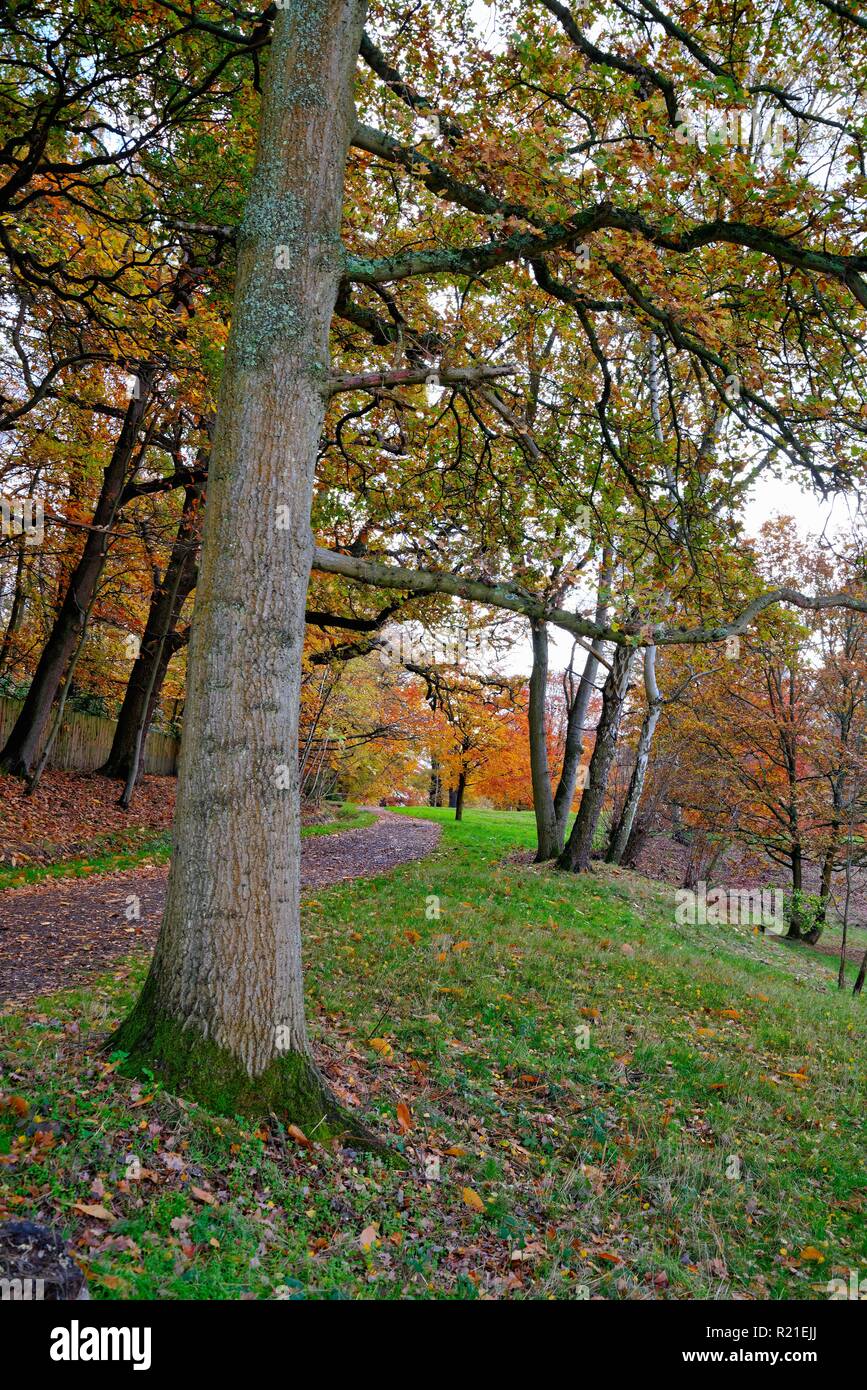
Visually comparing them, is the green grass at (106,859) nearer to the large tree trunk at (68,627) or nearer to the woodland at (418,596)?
the woodland at (418,596)

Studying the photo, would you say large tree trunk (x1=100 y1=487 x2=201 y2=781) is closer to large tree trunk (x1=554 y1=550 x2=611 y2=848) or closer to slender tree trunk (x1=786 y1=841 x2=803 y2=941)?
large tree trunk (x1=554 y1=550 x2=611 y2=848)

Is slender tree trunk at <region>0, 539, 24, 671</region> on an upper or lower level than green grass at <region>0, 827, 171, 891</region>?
upper

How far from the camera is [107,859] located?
12.4m

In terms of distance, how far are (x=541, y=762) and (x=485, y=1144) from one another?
1203 cm

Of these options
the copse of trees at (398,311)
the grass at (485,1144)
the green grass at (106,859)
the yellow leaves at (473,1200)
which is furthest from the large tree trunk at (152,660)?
the yellow leaves at (473,1200)

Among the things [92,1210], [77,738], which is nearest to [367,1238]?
[92,1210]

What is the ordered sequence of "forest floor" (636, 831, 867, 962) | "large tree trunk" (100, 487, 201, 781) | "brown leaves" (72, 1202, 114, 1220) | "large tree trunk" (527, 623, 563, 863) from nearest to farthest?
"brown leaves" (72, 1202, 114, 1220)
"large tree trunk" (527, 623, 563, 863)
"large tree trunk" (100, 487, 201, 781)
"forest floor" (636, 831, 867, 962)

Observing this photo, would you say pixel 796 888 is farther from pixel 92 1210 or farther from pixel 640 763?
pixel 92 1210

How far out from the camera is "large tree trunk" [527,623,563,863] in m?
16.0

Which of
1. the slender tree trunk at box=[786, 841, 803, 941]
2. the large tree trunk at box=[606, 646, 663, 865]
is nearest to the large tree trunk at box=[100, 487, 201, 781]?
the large tree trunk at box=[606, 646, 663, 865]

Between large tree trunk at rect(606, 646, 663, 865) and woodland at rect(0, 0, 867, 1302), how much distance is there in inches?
136

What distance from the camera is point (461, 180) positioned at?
5281mm
